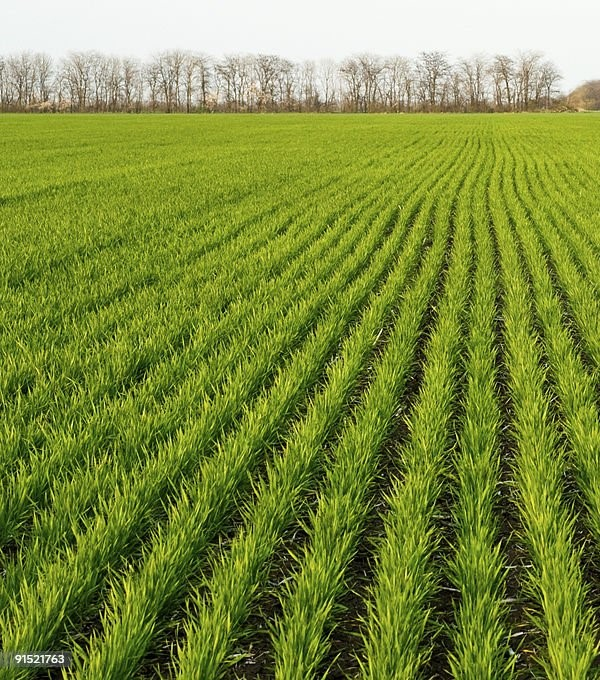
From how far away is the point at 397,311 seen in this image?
6.41m

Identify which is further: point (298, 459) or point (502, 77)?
point (502, 77)

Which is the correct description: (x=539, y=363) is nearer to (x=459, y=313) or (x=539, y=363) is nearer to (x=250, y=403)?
(x=459, y=313)

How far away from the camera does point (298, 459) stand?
3387 mm

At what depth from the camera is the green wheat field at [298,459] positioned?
7.45 ft

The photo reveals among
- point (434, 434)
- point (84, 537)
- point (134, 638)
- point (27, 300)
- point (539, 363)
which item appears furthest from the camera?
point (27, 300)

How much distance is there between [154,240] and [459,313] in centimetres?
490

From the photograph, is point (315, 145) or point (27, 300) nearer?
point (27, 300)

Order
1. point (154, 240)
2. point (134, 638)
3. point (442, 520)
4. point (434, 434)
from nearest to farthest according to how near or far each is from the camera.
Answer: point (134, 638)
point (442, 520)
point (434, 434)
point (154, 240)

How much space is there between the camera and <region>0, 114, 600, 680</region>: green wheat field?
2271 millimetres

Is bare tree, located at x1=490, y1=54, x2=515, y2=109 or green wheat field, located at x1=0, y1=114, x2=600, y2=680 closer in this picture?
green wheat field, located at x1=0, y1=114, x2=600, y2=680

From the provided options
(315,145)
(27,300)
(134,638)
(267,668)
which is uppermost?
(315,145)

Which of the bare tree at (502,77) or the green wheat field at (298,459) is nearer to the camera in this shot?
the green wheat field at (298,459)

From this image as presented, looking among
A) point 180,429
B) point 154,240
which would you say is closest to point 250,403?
point 180,429

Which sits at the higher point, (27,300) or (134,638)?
(27,300)
